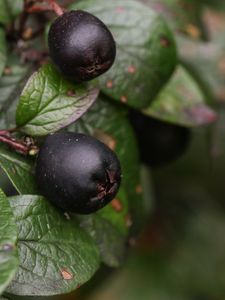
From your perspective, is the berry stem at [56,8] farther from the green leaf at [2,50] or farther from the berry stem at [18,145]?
the berry stem at [18,145]

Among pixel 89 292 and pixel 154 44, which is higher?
pixel 154 44

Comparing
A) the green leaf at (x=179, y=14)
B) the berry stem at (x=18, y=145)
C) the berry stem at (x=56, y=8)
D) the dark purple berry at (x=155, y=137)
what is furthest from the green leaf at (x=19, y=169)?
the green leaf at (x=179, y=14)

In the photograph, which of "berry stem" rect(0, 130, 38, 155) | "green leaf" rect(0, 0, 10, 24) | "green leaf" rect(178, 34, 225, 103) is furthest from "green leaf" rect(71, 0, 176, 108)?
"green leaf" rect(178, 34, 225, 103)

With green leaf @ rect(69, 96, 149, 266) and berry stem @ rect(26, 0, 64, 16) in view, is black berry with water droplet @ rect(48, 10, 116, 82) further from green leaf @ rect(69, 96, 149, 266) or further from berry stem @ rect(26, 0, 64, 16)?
green leaf @ rect(69, 96, 149, 266)

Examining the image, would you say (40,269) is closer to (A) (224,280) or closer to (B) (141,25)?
(B) (141,25)

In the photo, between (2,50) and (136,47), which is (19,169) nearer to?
(2,50)

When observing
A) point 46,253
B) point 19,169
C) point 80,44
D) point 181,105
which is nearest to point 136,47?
point 181,105

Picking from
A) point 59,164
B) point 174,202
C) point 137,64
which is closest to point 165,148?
point 137,64
